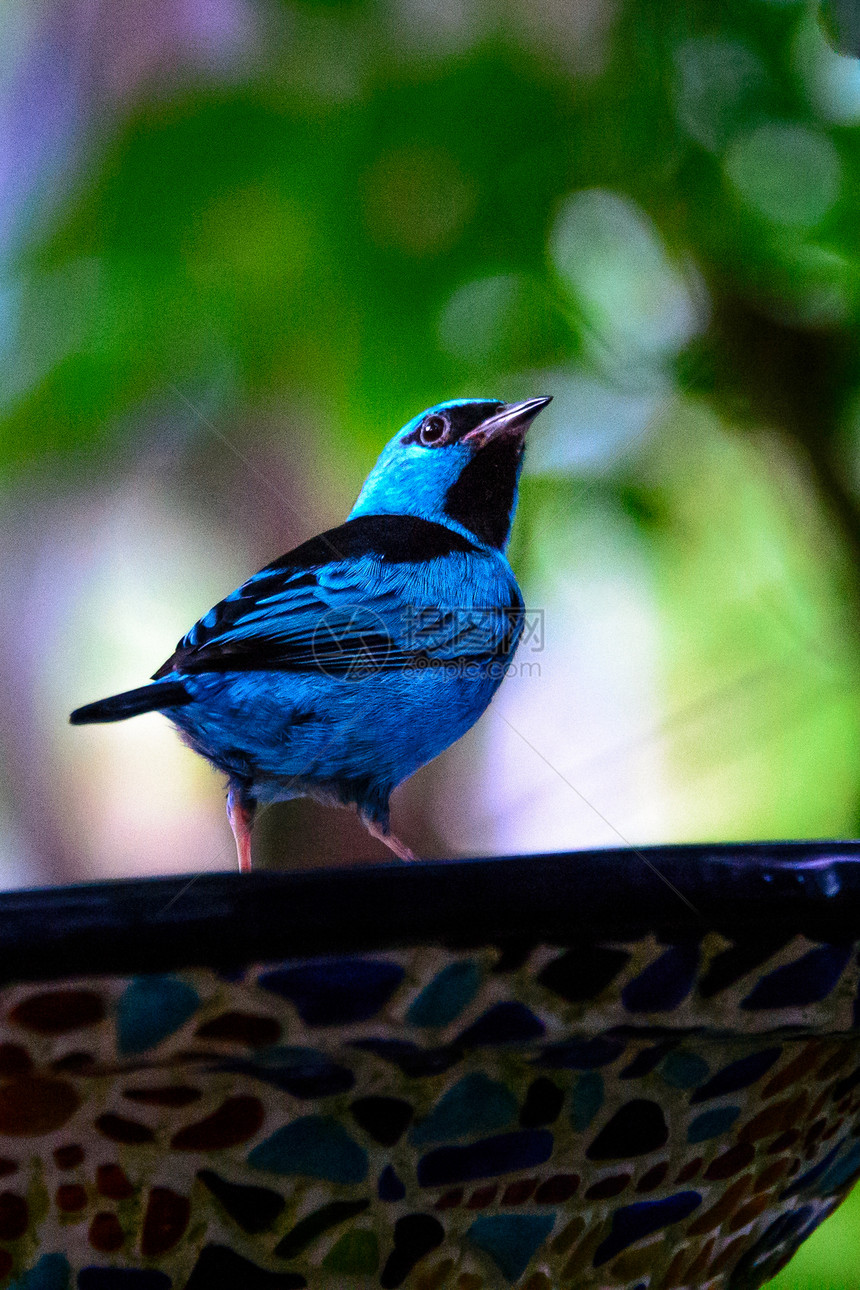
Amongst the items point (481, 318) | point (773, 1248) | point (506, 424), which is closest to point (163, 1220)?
point (773, 1248)

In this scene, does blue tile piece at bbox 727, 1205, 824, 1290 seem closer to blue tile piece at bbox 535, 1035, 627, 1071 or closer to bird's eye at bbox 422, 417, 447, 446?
blue tile piece at bbox 535, 1035, 627, 1071

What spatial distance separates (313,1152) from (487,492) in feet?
3.20

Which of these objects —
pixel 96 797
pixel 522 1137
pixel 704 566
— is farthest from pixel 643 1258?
pixel 96 797

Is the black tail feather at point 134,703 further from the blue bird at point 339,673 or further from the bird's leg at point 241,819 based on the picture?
the bird's leg at point 241,819

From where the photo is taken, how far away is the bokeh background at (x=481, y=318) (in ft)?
5.22

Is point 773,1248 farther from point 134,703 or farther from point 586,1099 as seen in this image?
point 134,703

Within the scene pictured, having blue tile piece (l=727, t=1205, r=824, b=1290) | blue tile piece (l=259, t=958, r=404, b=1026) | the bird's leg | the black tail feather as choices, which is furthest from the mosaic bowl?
the bird's leg

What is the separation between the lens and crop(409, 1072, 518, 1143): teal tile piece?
1.46 ft

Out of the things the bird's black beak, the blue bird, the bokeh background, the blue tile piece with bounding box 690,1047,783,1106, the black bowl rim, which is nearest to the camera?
the black bowl rim

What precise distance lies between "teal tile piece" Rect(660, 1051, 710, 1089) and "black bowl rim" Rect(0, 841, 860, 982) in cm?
7

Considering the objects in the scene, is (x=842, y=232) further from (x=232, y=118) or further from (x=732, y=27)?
(x=232, y=118)

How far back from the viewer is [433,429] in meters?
1.35

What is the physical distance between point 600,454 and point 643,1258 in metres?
1.17

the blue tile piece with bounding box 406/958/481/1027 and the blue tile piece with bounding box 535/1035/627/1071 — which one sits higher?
the blue tile piece with bounding box 406/958/481/1027
